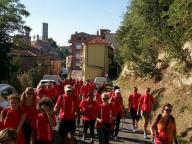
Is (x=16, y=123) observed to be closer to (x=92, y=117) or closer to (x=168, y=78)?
(x=92, y=117)

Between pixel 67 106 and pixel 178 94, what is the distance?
1158cm

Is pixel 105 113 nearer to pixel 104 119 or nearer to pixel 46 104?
pixel 104 119

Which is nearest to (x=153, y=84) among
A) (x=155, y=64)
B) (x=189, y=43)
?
(x=155, y=64)

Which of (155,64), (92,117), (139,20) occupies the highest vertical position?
(139,20)

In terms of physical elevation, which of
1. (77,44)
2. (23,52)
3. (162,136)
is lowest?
(162,136)

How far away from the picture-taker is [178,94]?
25250 mm

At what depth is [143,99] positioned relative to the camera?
66.0 feet

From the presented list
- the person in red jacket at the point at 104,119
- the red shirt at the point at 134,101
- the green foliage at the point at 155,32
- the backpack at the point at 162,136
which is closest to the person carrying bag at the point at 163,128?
the backpack at the point at 162,136

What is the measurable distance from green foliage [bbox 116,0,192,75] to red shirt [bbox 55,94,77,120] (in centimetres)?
870

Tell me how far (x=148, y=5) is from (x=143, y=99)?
42.5 ft

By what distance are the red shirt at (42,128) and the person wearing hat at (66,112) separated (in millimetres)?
4363

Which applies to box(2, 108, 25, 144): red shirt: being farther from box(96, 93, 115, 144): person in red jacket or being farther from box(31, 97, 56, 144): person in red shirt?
box(96, 93, 115, 144): person in red jacket

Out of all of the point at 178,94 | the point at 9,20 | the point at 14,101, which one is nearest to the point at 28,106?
the point at 14,101

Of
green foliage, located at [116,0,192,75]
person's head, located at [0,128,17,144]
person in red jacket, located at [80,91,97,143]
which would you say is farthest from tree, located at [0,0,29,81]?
person's head, located at [0,128,17,144]
